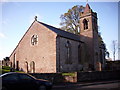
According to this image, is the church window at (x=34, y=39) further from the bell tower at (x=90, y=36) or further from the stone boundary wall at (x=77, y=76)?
the stone boundary wall at (x=77, y=76)

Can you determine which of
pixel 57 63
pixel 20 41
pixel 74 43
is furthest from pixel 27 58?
pixel 74 43

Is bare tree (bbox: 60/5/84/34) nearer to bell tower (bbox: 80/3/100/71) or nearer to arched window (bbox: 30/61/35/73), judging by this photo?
bell tower (bbox: 80/3/100/71)

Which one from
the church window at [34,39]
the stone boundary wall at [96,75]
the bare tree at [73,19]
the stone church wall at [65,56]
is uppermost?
the bare tree at [73,19]

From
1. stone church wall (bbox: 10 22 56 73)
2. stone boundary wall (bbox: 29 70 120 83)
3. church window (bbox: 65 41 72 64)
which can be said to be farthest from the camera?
church window (bbox: 65 41 72 64)

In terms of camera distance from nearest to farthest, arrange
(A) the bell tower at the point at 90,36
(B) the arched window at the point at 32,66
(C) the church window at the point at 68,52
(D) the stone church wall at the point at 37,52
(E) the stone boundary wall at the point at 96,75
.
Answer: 1. (E) the stone boundary wall at the point at 96,75
2. (D) the stone church wall at the point at 37,52
3. (C) the church window at the point at 68,52
4. (B) the arched window at the point at 32,66
5. (A) the bell tower at the point at 90,36

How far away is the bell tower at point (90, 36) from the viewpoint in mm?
34500

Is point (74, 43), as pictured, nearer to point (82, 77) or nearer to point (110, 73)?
point (110, 73)

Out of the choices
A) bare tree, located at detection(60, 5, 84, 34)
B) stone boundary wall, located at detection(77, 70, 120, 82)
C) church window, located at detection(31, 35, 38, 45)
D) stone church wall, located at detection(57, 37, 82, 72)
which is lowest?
stone boundary wall, located at detection(77, 70, 120, 82)

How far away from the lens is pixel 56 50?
27.1 meters

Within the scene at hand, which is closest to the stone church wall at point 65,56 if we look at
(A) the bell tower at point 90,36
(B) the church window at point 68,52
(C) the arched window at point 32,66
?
(B) the church window at point 68,52

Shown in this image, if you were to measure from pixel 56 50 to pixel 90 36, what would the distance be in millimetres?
12057

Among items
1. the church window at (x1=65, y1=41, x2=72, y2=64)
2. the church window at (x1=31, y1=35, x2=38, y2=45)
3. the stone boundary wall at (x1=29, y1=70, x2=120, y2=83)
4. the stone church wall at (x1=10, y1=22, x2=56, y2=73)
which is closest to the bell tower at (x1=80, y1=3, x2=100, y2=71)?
the church window at (x1=65, y1=41, x2=72, y2=64)

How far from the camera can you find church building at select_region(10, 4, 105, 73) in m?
27.8

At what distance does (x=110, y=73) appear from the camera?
24.2 meters
